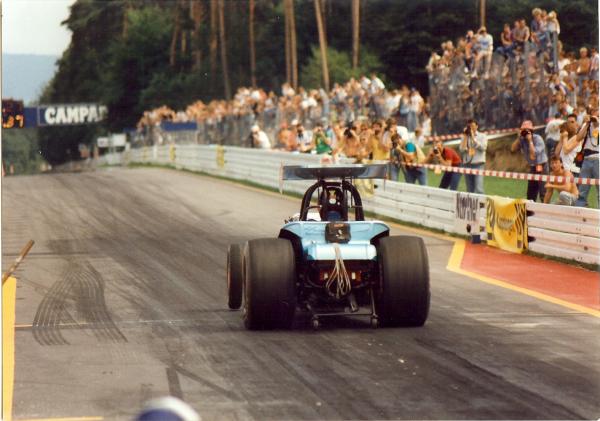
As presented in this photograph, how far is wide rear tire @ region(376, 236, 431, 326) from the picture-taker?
9734 millimetres

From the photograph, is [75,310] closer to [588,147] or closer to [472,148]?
[588,147]

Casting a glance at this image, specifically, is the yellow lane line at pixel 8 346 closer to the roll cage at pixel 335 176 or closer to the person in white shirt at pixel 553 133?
the roll cage at pixel 335 176

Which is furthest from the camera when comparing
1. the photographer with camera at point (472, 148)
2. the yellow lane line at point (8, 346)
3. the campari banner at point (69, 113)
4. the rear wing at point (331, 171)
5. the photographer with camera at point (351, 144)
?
the campari banner at point (69, 113)

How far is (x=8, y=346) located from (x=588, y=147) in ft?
34.4

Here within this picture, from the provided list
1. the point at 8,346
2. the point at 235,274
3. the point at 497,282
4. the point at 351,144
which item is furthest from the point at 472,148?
the point at 8,346

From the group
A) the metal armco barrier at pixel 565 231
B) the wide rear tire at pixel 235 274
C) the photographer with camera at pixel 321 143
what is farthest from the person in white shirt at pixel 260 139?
the wide rear tire at pixel 235 274

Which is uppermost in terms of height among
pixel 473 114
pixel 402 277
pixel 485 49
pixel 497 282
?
pixel 485 49

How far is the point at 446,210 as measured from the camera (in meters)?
19.4

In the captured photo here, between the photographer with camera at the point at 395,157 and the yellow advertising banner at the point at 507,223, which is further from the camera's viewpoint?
the photographer with camera at the point at 395,157

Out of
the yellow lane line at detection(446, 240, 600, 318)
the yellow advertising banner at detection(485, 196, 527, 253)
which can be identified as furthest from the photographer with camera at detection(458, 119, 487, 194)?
the yellow advertising banner at detection(485, 196, 527, 253)

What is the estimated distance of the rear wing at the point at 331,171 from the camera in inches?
393

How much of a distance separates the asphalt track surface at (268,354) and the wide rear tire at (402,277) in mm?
217

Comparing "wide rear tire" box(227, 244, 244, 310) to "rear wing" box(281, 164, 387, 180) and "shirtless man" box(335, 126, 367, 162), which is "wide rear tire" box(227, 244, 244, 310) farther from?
"shirtless man" box(335, 126, 367, 162)

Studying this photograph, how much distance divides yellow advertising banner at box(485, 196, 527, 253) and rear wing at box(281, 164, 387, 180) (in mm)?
6427
